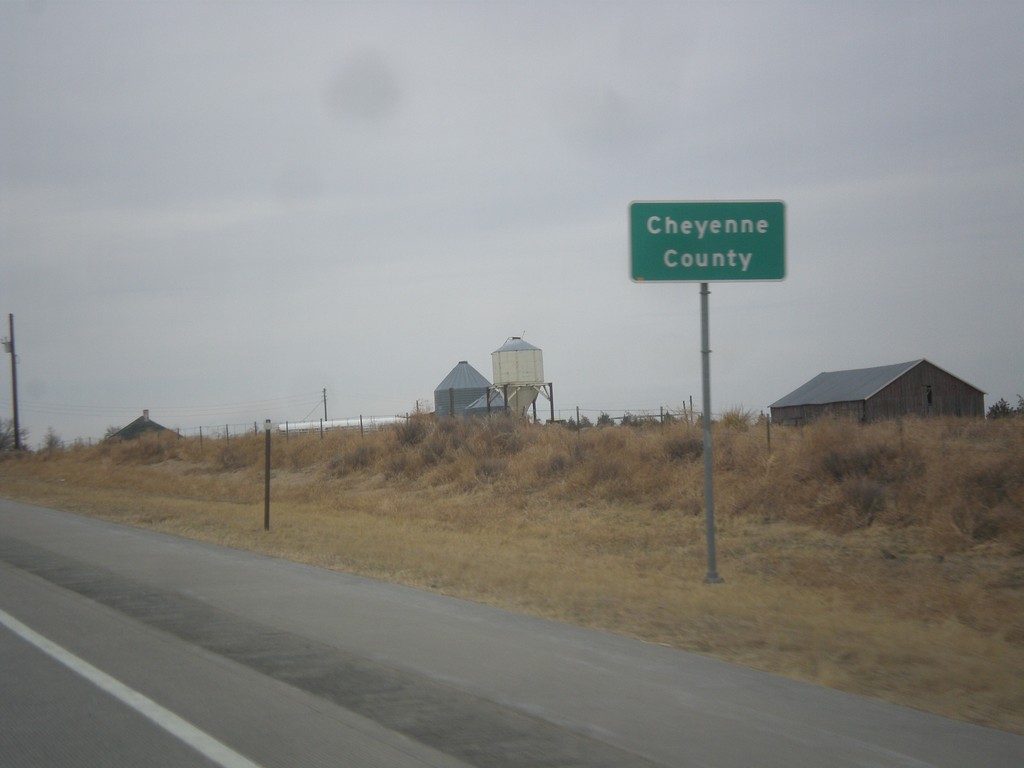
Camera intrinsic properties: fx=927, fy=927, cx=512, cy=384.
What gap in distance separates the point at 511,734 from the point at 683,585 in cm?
681

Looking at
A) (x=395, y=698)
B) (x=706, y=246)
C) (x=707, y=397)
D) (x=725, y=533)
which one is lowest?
(x=725, y=533)

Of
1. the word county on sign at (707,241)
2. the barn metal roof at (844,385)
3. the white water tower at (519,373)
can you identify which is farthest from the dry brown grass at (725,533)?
the barn metal roof at (844,385)

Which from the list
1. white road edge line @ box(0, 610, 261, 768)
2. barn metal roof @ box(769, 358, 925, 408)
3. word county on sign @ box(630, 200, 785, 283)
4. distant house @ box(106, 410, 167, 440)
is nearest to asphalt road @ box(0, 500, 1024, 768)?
white road edge line @ box(0, 610, 261, 768)

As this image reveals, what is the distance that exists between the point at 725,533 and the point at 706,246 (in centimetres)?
693

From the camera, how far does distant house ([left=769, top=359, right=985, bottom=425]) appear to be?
1582 inches

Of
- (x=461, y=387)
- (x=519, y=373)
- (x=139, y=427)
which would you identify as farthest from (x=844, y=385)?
(x=139, y=427)

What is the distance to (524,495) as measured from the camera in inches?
954

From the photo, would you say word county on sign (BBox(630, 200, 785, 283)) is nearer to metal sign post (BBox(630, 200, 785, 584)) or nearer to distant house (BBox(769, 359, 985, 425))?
metal sign post (BBox(630, 200, 785, 584))

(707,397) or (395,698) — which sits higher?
(707,397)

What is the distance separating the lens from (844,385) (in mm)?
43625

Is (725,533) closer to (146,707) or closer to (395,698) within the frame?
(395,698)

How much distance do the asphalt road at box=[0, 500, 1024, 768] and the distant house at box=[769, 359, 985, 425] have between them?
32765 mm

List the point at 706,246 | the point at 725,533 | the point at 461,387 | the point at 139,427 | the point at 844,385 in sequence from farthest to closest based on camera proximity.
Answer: the point at 139,427, the point at 461,387, the point at 844,385, the point at 725,533, the point at 706,246

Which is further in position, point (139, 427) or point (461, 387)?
point (139, 427)
